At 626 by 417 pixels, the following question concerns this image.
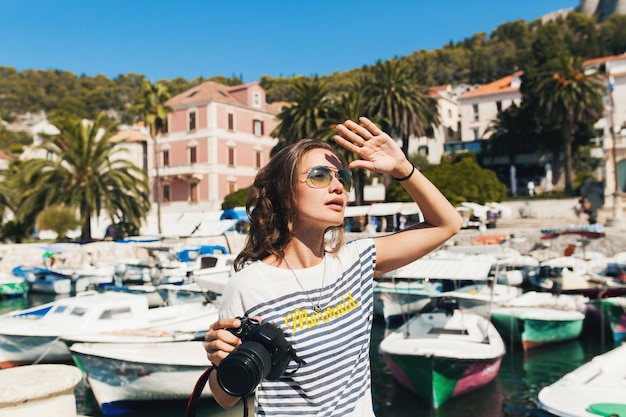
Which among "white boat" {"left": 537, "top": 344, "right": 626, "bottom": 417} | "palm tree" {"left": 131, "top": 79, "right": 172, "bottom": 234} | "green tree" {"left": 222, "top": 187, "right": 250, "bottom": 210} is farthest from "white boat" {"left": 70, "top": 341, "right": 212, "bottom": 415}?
"palm tree" {"left": 131, "top": 79, "right": 172, "bottom": 234}

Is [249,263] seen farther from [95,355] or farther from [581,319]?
[581,319]

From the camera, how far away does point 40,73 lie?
162 metres

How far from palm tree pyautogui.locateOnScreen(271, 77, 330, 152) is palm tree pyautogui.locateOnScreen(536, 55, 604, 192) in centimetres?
2053

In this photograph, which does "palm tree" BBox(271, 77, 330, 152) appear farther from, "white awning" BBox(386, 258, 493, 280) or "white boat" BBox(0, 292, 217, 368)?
"white boat" BBox(0, 292, 217, 368)

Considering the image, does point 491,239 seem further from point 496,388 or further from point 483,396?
point 483,396

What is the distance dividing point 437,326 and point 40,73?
17421cm

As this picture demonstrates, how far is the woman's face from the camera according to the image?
2350mm

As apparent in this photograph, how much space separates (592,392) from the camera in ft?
27.2

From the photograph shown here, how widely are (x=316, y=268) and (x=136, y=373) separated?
33.5 ft

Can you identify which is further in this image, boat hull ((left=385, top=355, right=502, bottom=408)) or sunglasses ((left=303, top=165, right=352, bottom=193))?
boat hull ((left=385, top=355, right=502, bottom=408))

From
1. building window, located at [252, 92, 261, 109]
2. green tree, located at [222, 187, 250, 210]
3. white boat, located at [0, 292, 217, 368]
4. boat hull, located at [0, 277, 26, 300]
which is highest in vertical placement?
building window, located at [252, 92, 261, 109]

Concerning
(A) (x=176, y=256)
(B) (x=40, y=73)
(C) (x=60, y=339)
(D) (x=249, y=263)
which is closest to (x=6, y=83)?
(B) (x=40, y=73)

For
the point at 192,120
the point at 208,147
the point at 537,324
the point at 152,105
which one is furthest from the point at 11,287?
the point at 192,120

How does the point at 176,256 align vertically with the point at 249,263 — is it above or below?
below
